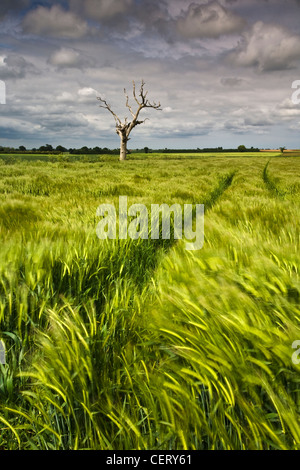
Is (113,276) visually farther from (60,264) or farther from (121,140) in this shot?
(121,140)

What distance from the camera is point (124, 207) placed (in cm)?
412

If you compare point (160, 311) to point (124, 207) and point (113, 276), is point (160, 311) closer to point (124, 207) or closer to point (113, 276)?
point (113, 276)

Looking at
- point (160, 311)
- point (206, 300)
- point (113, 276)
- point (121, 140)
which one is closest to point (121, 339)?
point (160, 311)

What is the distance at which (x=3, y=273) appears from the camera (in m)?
1.49

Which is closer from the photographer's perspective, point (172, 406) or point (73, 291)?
point (172, 406)

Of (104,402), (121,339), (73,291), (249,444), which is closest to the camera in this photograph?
(249,444)

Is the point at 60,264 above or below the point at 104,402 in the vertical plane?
above

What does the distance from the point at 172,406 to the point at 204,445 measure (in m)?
0.16

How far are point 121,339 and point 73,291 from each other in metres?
0.63

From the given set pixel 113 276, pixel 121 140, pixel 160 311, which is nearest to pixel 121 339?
pixel 160 311

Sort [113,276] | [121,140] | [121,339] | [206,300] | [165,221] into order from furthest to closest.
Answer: [121,140]
[165,221]
[113,276]
[121,339]
[206,300]

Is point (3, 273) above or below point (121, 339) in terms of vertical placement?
above

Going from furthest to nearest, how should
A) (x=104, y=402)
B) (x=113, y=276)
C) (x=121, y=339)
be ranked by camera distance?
(x=113, y=276) < (x=121, y=339) < (x=104, y=402)

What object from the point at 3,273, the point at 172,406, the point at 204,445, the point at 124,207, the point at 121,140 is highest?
the point at 121,140
